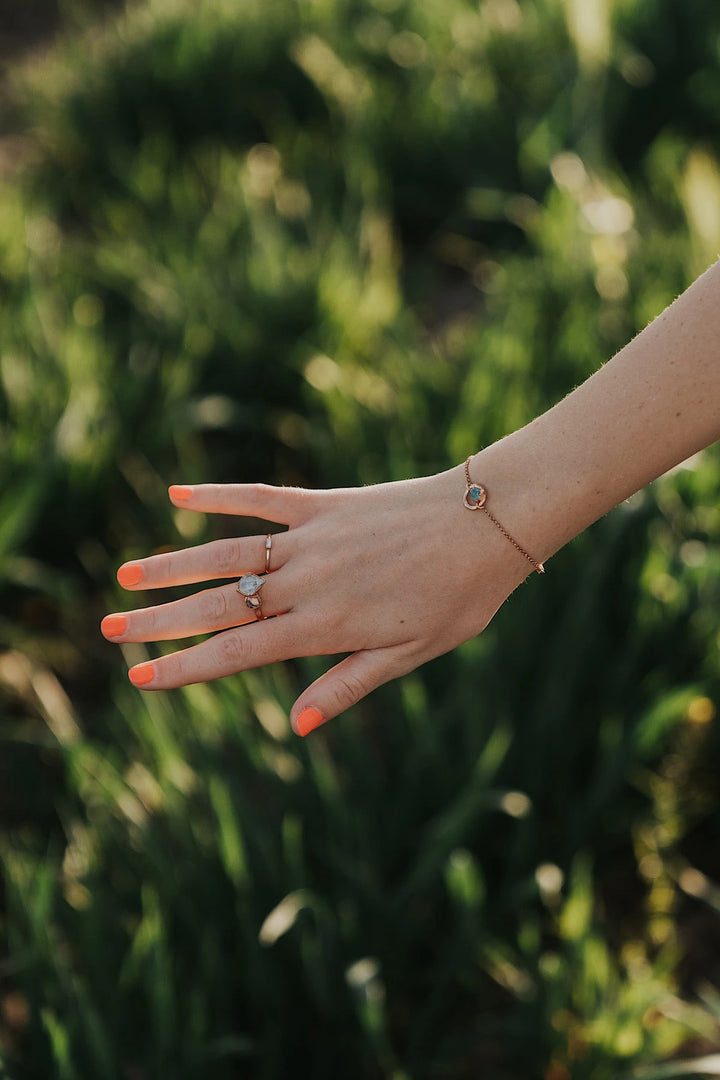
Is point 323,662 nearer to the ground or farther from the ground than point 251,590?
nearer to the ground

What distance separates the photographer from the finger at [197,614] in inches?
32.7

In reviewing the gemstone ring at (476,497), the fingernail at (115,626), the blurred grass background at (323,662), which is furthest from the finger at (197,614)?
the blurred grass background at (323,662)

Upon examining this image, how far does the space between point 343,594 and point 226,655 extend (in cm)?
10

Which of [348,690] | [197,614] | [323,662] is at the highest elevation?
[197,614]

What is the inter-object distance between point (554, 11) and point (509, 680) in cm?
254

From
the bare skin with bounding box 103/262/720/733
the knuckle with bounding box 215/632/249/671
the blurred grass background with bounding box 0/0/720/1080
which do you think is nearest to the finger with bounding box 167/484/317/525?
the bare skin with bounding box 103/262/720/733

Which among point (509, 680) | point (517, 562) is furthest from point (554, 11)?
point (517, 562)

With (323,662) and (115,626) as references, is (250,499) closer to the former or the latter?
(115,626)

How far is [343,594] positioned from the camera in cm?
83

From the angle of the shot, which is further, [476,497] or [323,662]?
[323,662]

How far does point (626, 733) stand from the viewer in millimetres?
1340

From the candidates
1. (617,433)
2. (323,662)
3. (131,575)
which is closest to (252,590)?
(131,575)

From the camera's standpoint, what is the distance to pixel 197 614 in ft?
2.74

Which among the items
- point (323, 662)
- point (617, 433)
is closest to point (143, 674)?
point (617, 433)
